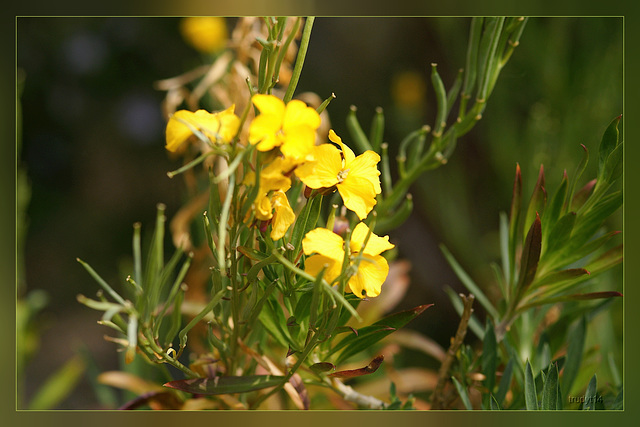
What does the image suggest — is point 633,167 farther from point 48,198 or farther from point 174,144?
point 48,198

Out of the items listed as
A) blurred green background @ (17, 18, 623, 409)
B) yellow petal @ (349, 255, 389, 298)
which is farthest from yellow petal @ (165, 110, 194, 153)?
blurred green background @ (17, 18, 623, 409)

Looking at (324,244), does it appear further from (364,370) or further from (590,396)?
(590,396)

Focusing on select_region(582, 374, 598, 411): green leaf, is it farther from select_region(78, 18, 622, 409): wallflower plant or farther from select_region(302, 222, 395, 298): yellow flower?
select_region(302, 222, 395, 298): yellow flower

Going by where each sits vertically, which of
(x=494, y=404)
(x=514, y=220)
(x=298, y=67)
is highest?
(x=298, y=67)

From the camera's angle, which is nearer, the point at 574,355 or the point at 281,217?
the point at 281,217

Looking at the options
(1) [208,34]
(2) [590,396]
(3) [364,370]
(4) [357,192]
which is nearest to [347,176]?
(4) [357,192]
